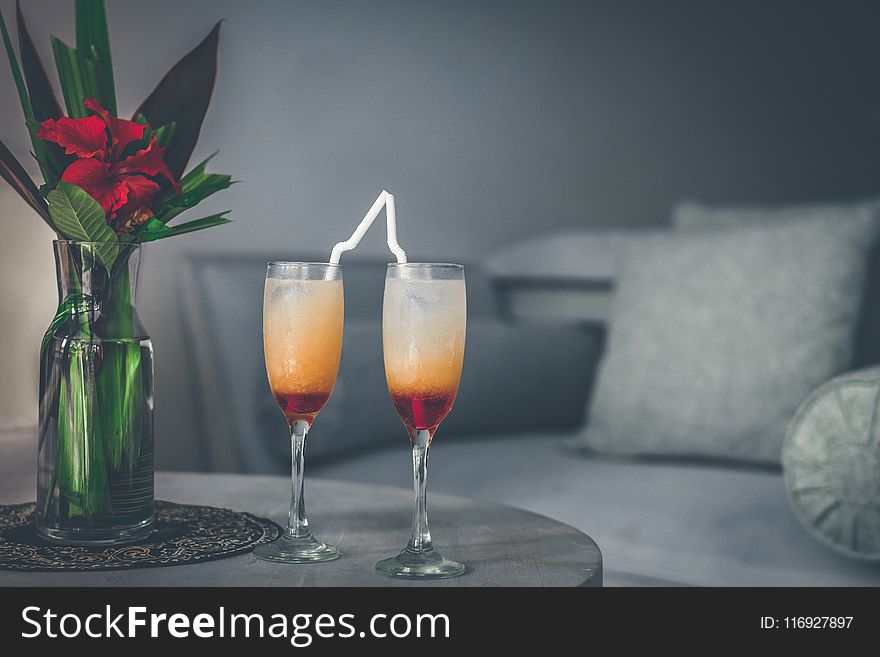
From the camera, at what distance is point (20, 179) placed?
34.4 inches

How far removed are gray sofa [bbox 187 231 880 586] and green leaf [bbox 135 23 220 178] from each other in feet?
2.97

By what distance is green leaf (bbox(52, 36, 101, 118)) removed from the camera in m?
0.93

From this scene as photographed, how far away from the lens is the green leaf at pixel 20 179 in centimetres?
87

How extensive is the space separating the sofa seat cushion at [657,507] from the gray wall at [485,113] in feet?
1.82

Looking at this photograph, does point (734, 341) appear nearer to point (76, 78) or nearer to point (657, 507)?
point (657, 507)

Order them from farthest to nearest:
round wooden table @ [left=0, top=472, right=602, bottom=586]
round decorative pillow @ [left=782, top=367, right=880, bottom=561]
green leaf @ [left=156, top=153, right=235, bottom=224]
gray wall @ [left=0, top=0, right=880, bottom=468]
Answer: gray wall @ [left=0, top=0, right=880, bottom=468] < round decorative pillow @ [left=782, top=367, right=880, bottom=561] < green leaf @ [left=156, top=153, right=235, bottom=224] < round wooden table @ [left=0, top=472, right=602, bottom=586]

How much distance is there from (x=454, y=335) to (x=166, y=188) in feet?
0.95

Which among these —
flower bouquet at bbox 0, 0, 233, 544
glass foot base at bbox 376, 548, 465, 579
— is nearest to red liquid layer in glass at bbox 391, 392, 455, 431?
glass foot base at bbox 376, 548, 465, 579

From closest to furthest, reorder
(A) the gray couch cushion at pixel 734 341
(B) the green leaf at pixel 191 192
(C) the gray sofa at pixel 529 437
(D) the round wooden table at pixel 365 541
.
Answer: (D) the round wooden table at pixel 365 541, (B) the green leaf at pixel 191 192, (C) the gray sofa at pixel 529 437, (A) the gray couch cushion at pixel 734 341

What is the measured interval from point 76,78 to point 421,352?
0.42 meters

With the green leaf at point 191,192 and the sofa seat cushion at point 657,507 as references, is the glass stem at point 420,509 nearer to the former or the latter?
the green leaf at point 191,192

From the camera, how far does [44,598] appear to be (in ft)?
2.48

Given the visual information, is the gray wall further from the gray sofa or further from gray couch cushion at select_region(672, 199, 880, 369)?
gray couch cushion at select_region(672, 199, 880, 369)

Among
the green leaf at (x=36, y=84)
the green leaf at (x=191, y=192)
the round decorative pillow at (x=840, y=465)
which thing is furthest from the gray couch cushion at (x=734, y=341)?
the green leaf at (x=36, y=84)
